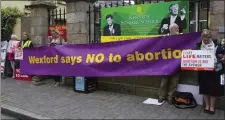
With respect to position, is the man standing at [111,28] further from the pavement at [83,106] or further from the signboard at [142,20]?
the pavement at [83,106]

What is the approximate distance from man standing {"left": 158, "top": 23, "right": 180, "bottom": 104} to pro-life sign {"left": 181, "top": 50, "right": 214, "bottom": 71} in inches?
18.3

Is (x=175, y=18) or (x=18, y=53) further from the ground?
(x=175, y=18)

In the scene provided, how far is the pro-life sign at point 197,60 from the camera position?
609 centimetres

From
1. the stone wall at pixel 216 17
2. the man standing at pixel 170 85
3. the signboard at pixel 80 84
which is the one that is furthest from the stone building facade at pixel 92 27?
the signboard at pixel 80 84

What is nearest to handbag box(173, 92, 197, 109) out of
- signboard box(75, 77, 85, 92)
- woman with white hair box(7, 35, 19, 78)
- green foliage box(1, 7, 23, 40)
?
signboard box(75, 77, 85, 92)

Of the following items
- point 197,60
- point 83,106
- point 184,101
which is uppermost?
point 197,60

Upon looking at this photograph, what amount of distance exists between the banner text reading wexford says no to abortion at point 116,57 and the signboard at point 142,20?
460 mm

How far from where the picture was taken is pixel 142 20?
25.1 feet

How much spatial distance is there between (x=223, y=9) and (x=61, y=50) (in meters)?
4.43

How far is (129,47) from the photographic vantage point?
7.44m

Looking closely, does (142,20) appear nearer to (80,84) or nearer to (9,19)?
(80,84)

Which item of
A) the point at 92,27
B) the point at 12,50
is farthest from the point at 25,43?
the point at 92,27

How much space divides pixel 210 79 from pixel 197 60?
447 mm

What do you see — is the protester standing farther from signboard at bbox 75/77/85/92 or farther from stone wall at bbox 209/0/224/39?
stone wall at bbox 209/0/224/39
